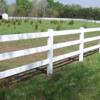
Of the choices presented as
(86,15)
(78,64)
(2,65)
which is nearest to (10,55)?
(2,65)

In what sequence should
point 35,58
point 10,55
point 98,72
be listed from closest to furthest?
point 10,55 → point 98,72 → point 35,58

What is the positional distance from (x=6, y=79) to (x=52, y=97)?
172 cm

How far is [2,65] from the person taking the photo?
35.5 feet

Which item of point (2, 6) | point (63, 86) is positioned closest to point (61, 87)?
point (63, 86)

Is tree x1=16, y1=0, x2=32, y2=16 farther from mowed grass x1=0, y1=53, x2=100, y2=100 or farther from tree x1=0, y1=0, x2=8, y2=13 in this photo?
mowed grass x1=0, y1=53, x2=100, y2=100

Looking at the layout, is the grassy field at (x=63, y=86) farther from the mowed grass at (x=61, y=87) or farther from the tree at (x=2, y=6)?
the tree at (x=2, y=6)

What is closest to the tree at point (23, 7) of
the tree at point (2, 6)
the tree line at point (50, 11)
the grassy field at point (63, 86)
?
the tree line at point (50, 11)

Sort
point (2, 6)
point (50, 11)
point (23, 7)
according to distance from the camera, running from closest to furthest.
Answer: point (50, 11), point (23, 7), point (2, 6)

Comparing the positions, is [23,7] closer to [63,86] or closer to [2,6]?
[2,6]

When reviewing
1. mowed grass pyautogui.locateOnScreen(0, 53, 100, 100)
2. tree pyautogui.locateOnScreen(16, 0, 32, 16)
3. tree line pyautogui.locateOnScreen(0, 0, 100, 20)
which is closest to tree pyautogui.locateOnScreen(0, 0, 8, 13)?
tree line pyautogui.locateOnScreen(0, 0, 100, 20)

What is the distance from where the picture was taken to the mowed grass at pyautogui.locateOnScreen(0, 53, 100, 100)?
730 centimetres

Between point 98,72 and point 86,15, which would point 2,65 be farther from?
point 86,15

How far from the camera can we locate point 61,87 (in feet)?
26.4

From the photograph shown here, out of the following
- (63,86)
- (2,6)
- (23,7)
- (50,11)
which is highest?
(63,86)
